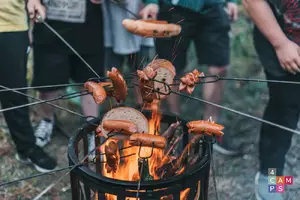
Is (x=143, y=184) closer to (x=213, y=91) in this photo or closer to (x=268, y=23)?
(x=268, y=23)

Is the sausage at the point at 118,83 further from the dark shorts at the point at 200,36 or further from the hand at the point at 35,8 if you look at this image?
the dark shorts at the point at 200,36

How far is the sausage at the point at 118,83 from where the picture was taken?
5.59ft

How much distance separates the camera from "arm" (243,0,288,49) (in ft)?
7.84

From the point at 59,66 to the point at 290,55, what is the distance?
66.2 inches

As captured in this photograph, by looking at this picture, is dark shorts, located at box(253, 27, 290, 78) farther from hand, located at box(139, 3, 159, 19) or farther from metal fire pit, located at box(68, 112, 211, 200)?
metal fire pit, located at box(68, 112, 211, 200)

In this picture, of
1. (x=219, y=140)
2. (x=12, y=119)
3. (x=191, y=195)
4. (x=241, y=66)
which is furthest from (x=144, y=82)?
(x=241, y=66)

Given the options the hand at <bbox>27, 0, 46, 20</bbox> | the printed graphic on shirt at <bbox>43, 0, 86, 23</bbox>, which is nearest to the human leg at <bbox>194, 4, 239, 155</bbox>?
the printed graphic on shirt at <bbox>43, 0, 86, 23</bbox>

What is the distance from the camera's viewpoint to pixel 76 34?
2967 millimetres

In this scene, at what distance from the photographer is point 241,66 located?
4777mm

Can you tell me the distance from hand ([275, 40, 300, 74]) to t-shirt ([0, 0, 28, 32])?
1.67 meters

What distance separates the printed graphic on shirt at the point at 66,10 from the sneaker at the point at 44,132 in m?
1.01

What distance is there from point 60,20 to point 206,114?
4.88 feet

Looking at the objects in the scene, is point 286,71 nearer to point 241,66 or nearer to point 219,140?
point 219,140

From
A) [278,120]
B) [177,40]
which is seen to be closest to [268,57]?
[278,120]
